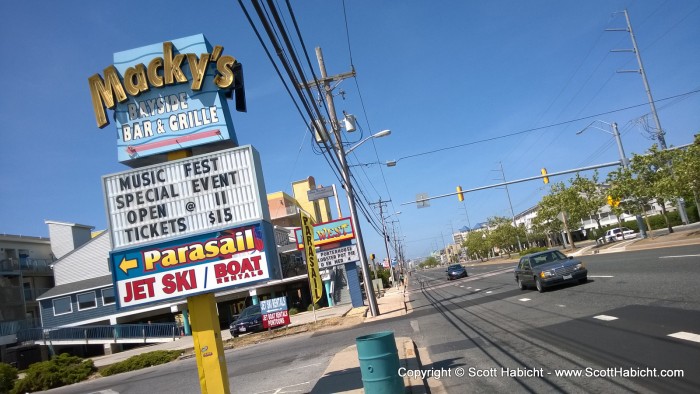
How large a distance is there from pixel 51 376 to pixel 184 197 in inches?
645

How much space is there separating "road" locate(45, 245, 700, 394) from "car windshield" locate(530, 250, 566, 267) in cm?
112

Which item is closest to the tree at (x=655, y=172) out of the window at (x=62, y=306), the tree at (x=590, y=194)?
the tree at (x=590, y=194)

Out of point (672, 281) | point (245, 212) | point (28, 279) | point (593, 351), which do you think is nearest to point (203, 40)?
point (245, 212)

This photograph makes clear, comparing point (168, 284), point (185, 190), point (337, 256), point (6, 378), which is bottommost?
point (6, 378)

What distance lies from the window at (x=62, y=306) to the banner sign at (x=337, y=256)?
66.5ft

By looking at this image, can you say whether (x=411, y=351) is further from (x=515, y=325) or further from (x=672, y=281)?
(x=672, y=281)

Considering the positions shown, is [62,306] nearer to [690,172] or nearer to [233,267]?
[233,267]

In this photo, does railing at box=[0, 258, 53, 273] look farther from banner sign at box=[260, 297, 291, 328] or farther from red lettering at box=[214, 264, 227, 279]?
red lettering at box=[214, 264, 227, 279]

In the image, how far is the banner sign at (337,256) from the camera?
31281 mm

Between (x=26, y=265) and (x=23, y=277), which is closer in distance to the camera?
(x=26, y=265)

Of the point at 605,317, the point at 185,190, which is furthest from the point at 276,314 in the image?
the point at 605,317

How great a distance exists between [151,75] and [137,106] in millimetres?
670

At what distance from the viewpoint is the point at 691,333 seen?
7.93 m

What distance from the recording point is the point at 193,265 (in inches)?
365
